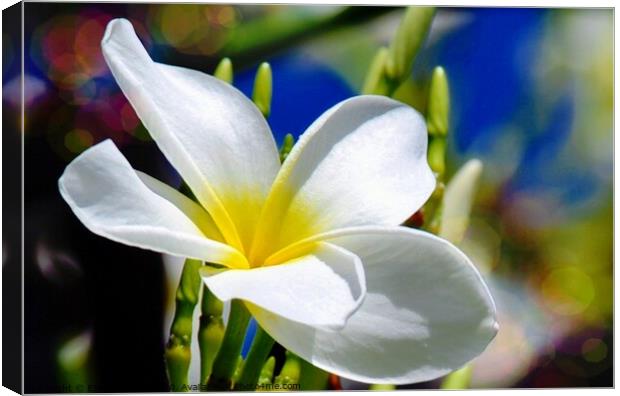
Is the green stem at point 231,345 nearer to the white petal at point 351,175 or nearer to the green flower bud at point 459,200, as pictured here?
the white petal at point 351,175

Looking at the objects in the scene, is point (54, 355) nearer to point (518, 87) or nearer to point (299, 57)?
point (299, 57)

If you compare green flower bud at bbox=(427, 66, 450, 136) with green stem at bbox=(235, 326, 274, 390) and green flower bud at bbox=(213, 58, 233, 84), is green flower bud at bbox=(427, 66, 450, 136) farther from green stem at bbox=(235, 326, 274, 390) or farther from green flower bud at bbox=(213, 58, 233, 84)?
green stem at bbox=(235, 326, 274, 390)

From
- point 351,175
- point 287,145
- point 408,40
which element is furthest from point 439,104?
point 351,175

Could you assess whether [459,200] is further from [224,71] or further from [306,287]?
[306,287]

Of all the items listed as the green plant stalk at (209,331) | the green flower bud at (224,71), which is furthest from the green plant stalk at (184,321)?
the green flower bud at (224,71)

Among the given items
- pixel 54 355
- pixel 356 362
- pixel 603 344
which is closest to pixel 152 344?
pixel 54 355

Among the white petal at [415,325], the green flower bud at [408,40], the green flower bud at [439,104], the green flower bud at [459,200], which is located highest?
the green flower bud at [408,40]

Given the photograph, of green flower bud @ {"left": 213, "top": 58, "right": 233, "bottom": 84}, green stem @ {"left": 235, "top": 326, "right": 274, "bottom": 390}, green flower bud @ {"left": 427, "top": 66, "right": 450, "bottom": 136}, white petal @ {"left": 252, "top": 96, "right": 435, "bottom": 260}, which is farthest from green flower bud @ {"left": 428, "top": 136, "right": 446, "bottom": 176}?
green stem @ {"left": 235, "top": 326, "right": 274, "bottom": 390}
